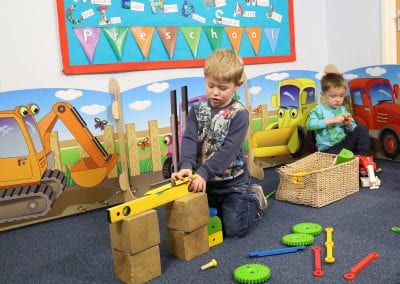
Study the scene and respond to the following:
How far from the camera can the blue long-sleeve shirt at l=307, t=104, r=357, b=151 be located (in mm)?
2246

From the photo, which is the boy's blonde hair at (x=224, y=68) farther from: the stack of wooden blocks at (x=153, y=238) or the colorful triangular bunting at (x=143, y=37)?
the colorful triangular bunting at (x=143, y=37)

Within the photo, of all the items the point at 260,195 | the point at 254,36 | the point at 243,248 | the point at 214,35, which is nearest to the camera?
the point at 243,248

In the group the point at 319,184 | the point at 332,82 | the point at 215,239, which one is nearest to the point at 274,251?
the point at 215,239

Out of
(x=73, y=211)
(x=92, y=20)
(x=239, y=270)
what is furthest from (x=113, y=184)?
(x=239, y=270)

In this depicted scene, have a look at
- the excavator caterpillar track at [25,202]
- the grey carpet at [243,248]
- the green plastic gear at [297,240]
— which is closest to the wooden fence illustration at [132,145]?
the excavator caterpillar track at [25,202]

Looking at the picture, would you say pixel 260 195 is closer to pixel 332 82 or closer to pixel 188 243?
pixel 188 243

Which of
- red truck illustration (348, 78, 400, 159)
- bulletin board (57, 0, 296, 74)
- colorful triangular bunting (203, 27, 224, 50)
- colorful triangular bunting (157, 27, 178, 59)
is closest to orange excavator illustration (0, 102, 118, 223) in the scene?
bulletin board (57, 0, 296, 74)

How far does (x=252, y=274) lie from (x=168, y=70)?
4.00ft

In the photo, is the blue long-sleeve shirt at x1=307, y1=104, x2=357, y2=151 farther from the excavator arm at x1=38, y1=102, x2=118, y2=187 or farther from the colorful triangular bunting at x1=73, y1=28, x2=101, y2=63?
the colorful triangular bunting at x1=73, y1=28, x2=101, y2=63

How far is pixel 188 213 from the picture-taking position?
1289 mm

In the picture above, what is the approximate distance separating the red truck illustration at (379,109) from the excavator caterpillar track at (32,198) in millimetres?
1717

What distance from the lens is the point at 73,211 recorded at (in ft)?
6.26

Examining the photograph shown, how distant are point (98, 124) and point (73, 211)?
41cm

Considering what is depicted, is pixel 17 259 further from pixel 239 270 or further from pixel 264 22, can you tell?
pixel 264 22
